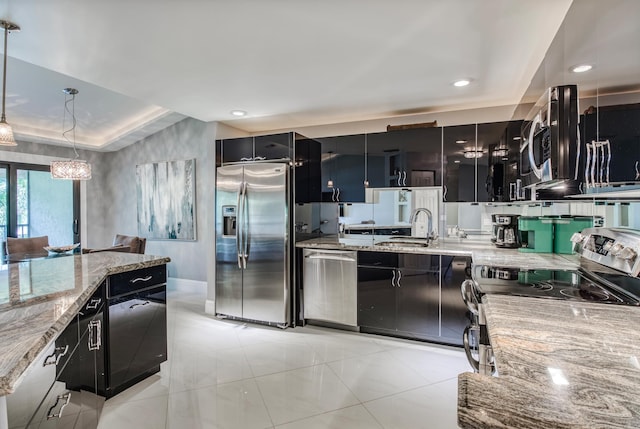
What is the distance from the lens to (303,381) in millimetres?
2465

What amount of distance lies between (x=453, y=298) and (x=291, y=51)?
2.41 meters

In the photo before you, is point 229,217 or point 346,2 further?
point 229,217

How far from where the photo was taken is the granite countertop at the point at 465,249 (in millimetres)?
2230

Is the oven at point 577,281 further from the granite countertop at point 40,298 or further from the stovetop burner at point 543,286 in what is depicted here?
the granite countertop at point 40,298

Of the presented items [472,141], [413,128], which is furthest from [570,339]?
[413,128]

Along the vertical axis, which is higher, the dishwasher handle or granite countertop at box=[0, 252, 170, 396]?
granite countertop at box=[0, 252, 170, 396]

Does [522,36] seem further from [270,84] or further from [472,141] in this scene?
[270,84]

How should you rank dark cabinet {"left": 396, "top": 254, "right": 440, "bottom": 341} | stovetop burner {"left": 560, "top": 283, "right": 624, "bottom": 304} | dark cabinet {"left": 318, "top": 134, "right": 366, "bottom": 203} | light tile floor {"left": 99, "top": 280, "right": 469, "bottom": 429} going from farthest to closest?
dark cabinet {"left": 318, "top": 134, "right": 366, "bottom": 203} → dark cabinet {"left": 396, "top": 254, "right": 440, "bottom": 341} → light tile floor {"left": 99, "top": 280, "right": 469, "bottom": 429} → stovetop burner {"left": 560, "top": 283, "right": 624, "bottom": 304}

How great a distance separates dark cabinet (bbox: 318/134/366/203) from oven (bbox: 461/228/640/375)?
1880mm

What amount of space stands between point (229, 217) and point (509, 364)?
3.43m


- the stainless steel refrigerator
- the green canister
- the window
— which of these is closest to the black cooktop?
the green canister

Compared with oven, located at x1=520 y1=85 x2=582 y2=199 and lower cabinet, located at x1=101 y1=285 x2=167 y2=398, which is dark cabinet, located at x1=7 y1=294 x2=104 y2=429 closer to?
lower cabinet, located at x1=101 y1=285 x2=167 y2=398

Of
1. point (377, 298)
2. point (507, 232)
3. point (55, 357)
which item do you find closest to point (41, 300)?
point (55, 357)

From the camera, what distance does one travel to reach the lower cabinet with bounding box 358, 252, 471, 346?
2.98m
